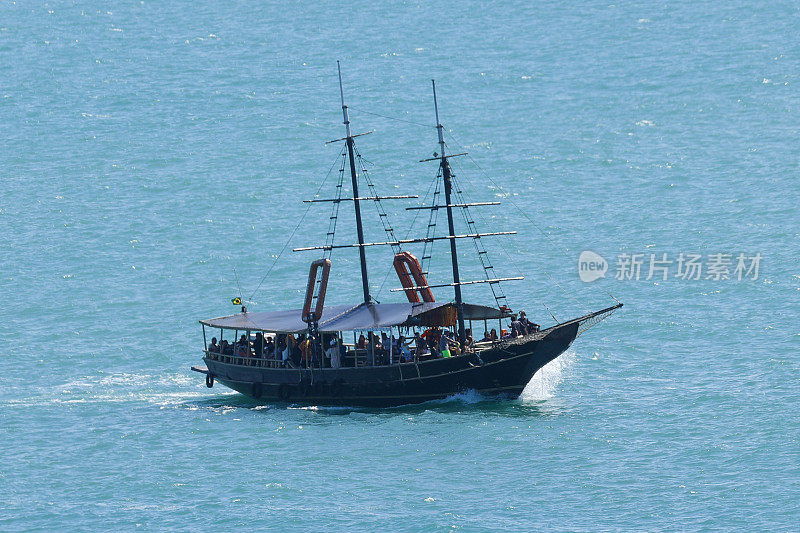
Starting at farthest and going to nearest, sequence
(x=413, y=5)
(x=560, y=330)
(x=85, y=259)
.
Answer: (x=413, y=5), (x=85, y=259), (x=560, y=330)

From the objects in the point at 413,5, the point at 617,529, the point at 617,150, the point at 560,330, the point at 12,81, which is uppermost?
the point at 413,5

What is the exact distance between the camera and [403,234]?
91062 millimetres

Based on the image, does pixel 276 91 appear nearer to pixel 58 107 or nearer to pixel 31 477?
pixel 58 107

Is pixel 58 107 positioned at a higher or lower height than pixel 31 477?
higher

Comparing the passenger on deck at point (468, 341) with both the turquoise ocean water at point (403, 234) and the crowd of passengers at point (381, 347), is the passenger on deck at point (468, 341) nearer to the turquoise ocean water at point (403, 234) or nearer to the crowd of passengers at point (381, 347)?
the crowd of passengers at point (381, 347)

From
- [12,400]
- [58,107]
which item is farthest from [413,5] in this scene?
[12,400]

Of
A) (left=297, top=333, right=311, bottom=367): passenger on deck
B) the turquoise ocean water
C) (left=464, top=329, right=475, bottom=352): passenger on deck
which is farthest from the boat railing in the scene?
(left=464, top=329, right=475, bottom=352): passenger on deck

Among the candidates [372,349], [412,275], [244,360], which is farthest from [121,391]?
[412,275]

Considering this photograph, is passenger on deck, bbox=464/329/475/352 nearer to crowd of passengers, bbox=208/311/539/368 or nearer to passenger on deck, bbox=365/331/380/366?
crowd of passengers, bbox=208/311/539/368

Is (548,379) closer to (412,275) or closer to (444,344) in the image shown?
(412,275)

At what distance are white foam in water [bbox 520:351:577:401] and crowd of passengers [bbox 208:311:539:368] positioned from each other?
11.0 ft

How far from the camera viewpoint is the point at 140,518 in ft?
163

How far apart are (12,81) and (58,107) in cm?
994

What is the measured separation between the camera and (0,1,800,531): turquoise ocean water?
171 ft
